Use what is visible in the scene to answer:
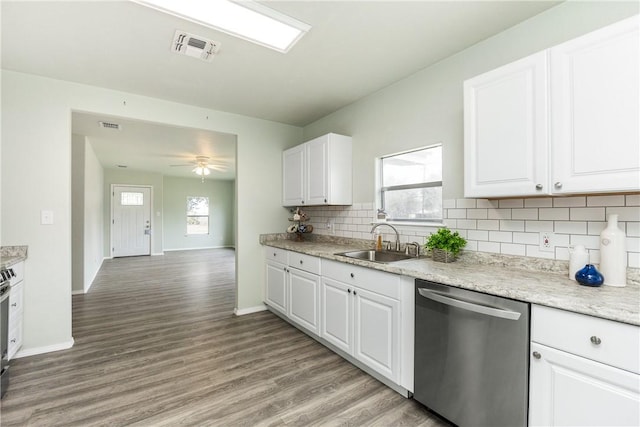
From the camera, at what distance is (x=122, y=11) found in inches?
72.3

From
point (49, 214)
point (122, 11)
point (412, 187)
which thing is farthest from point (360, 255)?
point (49, 214)

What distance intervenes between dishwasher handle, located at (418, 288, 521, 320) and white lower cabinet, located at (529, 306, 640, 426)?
3.9 inches

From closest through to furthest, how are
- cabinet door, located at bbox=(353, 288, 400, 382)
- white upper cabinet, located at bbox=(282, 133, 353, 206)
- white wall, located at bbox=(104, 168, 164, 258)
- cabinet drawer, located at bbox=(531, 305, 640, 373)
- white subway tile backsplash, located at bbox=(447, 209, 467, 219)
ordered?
cabinet drawer, located at bbox=(531, 305, 640, 373) → cabinet door, located at bbox=(353, 288, 400, 382) → white subway tile backsplash, located at bbox=(447, 209, 467, 219) → white upper cabinet, located at bbox=(282, 133, 353, 206) → white wall, located at bbox=(104, 168, 164, 258)

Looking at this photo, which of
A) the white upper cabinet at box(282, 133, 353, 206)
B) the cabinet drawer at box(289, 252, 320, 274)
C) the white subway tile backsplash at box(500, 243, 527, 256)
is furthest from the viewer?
the white upper cabinet at box(282, 133, 353, 206)

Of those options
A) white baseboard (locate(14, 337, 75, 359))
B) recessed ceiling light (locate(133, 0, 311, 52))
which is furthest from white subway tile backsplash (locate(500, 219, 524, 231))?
white baseboard (locate(14, 337, 75, 359))

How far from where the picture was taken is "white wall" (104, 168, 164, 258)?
319 inches

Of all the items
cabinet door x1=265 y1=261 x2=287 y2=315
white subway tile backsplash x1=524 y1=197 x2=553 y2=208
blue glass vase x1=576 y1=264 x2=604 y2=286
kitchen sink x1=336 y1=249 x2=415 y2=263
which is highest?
white subway tile backsplash x1=524 y1=197 x2=553 y2=208

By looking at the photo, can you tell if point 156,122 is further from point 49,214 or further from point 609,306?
point 609,306

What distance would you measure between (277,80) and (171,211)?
8292 mm

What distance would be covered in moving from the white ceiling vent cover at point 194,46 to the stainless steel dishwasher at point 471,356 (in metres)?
2.27

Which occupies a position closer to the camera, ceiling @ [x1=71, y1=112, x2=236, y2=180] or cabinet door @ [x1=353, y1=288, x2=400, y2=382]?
cabinet door @ [x1=353, y1=288, x2=400, y2=382]

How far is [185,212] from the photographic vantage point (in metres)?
9.96

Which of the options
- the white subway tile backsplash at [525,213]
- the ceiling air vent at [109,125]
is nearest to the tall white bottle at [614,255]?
the white subway tile backsplash at [525,213]

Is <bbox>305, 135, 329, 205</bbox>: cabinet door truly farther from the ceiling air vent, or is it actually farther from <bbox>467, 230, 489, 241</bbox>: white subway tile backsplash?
the ceiling air vent
